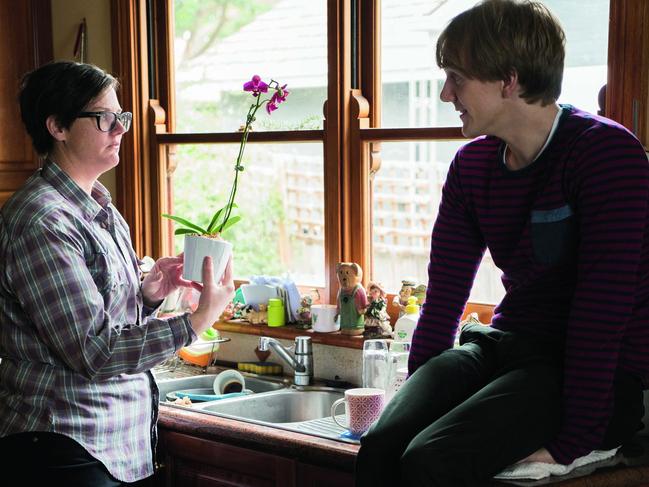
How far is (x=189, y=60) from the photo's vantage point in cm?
333

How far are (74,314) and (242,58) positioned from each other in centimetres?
150

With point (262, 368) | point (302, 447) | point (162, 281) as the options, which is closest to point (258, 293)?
point (262, 368)

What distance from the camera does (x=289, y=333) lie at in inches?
115

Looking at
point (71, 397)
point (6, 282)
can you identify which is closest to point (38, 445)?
point (71, 397)

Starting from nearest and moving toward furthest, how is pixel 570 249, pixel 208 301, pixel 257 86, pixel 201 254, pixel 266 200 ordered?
1. pixel 570 249
2. pixel 208 301
3. pixel 201 254
4. pixel 257 86
5. pixel 266 200

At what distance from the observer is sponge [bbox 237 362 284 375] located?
2928 mm

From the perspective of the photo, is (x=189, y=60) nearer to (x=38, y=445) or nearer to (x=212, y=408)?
(x=212, y=408)

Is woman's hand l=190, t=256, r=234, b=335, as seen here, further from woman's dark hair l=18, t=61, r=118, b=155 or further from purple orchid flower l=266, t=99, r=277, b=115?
purple orchid flower l=266, t=99, r=277, b=115

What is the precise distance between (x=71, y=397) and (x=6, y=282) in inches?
10.6


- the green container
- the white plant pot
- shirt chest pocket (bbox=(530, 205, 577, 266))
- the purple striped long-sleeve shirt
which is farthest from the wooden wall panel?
shirt chest pocket (bbox=(530, 205, 577, 266))

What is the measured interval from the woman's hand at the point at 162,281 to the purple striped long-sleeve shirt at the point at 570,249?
0.65m

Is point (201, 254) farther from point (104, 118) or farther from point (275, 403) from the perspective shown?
point (275, 403)

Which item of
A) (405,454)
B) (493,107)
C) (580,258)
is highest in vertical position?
(493,107)

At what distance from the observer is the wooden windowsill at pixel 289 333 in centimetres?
276
